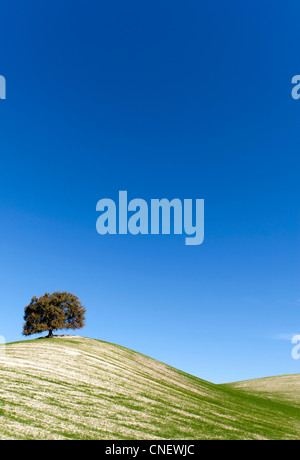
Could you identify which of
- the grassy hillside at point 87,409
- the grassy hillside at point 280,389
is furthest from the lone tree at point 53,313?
the grassy hillside at point 280,389

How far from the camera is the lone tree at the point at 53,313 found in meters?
71.0

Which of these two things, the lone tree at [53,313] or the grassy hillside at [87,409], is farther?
the lone tree at [53,313]

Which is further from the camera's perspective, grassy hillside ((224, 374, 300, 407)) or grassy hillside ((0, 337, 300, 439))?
grassy hillside ((224, 374, 300, 407))

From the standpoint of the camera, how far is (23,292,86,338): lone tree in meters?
71.0

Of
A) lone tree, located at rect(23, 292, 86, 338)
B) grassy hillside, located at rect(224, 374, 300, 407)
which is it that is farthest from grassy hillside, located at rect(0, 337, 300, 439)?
grassy hillside, located at rect(224, 374, 300, 407)

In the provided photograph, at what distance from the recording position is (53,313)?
7131 centimetres

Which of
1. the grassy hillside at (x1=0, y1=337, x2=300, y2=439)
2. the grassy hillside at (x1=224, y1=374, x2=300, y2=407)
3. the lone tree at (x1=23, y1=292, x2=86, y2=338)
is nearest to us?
the grassy hillside at (x1=0, y1=337, x2=300, y2=439)

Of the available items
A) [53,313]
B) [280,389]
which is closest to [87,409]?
[53,313]

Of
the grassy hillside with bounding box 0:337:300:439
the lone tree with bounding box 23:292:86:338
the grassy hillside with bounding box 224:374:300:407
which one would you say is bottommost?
the grassy hillside with bounding box 224:374:300:407

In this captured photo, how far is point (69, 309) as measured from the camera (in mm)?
74375

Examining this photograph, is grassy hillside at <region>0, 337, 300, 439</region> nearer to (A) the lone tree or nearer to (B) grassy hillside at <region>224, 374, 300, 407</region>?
(A) the lone tree

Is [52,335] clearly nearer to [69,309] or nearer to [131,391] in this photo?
[69,309]

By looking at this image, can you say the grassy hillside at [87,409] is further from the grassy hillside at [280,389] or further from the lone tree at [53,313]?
the grassy hillside at [280,389]

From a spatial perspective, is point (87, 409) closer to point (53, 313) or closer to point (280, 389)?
point (53, 313)
